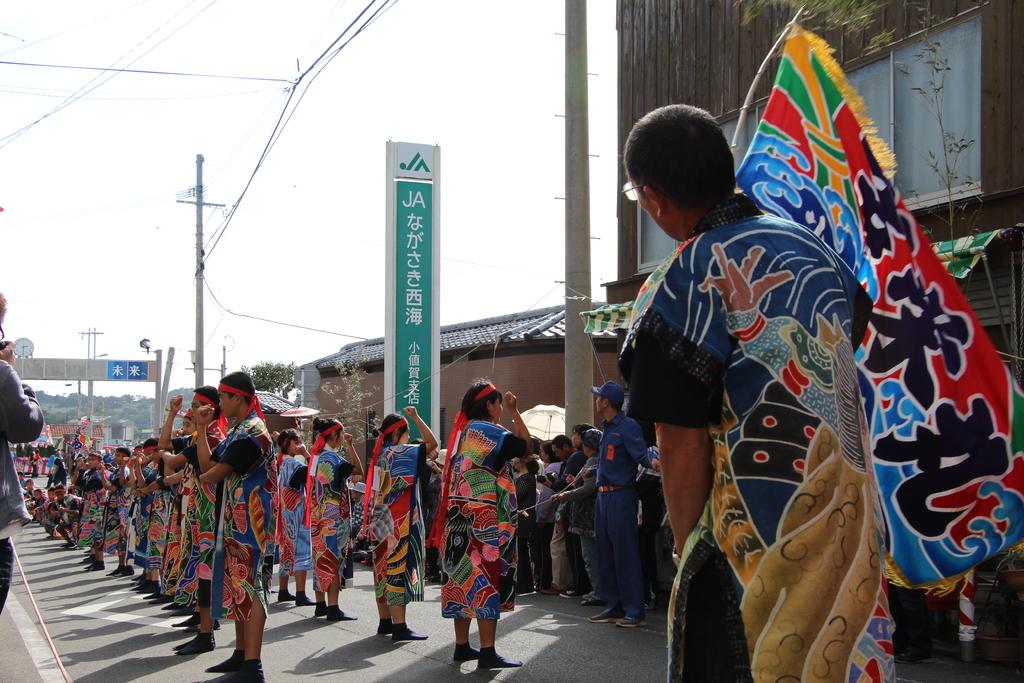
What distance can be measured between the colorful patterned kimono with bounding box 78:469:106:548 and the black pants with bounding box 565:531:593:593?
10.2 m

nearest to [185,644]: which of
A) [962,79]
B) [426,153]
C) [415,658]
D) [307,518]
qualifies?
[415,658]

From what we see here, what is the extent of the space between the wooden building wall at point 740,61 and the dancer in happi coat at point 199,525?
5807mm

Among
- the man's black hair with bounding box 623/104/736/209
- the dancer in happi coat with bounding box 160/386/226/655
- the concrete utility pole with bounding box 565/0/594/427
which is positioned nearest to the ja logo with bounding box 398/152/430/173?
the concrete utility pole with bounding box 565/0/594/427

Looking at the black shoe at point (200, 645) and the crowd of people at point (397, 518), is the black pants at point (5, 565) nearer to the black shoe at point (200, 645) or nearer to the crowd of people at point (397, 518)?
the crowd of people at point (397, 518)

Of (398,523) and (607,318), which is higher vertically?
(607,318)

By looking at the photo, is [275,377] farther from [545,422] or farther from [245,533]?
[245,533]

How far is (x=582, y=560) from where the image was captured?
11.6 m

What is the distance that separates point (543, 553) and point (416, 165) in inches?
306

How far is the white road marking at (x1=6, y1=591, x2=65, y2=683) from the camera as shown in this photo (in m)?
7.27

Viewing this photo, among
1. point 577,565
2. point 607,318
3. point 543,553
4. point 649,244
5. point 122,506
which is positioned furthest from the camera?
point 122,506

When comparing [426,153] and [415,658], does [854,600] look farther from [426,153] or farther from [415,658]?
[426,153]

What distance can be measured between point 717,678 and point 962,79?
30.5 feet

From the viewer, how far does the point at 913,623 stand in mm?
7207

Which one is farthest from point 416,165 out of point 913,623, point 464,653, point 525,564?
point 913,623
